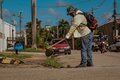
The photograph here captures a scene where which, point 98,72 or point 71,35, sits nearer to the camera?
point 98,72

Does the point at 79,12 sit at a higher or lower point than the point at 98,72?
higher

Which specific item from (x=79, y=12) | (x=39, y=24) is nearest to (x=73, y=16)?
(x=79, y=12)

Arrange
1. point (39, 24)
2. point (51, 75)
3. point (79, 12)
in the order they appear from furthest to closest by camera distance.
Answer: point (39, 24), point (79, 12), point (51, 75)

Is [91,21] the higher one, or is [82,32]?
[91,21]

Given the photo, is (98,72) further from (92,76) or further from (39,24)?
(39,24)

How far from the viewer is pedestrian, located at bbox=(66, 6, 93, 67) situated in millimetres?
13534

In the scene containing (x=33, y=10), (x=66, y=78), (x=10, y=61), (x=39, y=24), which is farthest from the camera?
(x=39, y=24)

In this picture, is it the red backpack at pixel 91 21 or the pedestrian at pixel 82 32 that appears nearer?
the pedestrian at pixel 82 32

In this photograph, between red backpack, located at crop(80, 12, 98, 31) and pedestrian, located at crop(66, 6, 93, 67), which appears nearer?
pedestrian, located at crop(66, 6, 93, 67)

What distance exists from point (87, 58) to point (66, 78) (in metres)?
4.12

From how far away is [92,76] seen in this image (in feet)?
32.8

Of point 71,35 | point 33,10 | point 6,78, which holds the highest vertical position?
point 33,10

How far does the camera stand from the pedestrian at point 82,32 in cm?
1353

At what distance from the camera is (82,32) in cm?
1368
